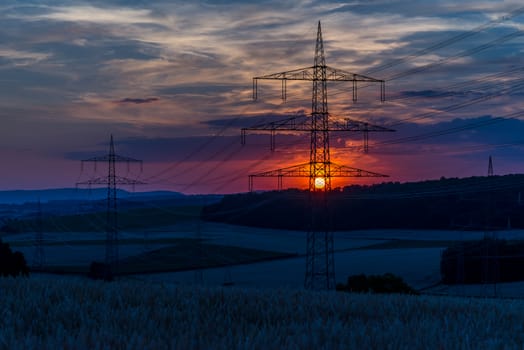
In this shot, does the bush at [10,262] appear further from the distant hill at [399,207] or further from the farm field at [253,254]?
the distant hill at [399,207]

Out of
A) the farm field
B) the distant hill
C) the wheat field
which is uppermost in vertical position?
the distant hill

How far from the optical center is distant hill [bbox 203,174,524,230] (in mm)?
116562

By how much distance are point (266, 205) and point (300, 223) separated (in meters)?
10.7

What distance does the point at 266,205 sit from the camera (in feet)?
459

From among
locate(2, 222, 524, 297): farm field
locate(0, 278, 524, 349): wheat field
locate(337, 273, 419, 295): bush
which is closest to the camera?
locate(0, 278, 524, 349): wheat field

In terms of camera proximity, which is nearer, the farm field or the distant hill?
the farm field

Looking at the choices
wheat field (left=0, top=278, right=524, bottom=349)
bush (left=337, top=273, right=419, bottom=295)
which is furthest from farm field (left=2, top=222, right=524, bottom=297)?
wheat field (left=0, top=278, right=524, bottom=349)

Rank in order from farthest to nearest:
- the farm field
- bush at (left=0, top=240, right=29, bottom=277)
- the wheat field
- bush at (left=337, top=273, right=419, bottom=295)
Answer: the farm field
bush at (left=0, top=240, right=29, bottom=277)
bush at (left=337, top=273, right=419, bottom=295)
the wheat field

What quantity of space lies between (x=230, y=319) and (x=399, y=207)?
11964 centimetres

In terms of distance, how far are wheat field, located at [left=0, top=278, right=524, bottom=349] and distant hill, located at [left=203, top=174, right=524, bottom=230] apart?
99.3 metres

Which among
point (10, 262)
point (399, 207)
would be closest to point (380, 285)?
point (10, 262)

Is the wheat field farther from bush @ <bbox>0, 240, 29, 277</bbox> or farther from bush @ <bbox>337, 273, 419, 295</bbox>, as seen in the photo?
bush @ <bbox>0, 240, 29, 277</bbox>

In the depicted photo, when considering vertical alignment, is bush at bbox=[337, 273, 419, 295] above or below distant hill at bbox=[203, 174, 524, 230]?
below

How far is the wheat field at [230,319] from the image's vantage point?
9758mm
